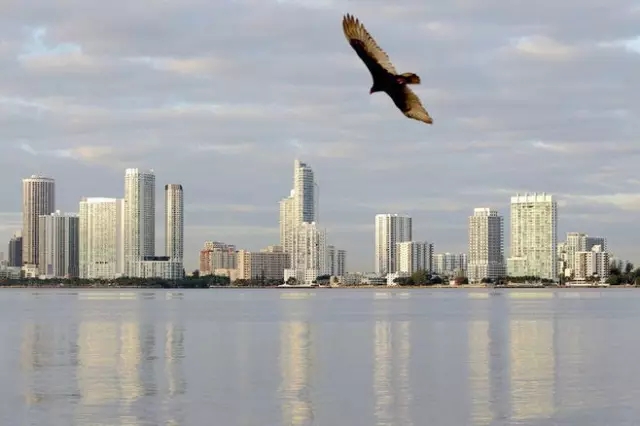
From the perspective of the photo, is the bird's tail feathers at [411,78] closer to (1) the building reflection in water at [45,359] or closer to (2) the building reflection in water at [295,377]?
(2) the building reflection in water at [295,377]

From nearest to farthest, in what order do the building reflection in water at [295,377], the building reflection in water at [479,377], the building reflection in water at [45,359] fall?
1. the building reflection in water at [295,377]
2. the building reflection in water at [479,377]
3. the building reflection in water at [45,359]

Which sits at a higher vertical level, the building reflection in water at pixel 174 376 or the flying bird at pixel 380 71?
the flying bird at pixel 380 71

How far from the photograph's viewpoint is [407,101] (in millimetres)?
11711

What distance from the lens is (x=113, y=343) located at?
208ft

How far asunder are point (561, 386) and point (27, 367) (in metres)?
22.8

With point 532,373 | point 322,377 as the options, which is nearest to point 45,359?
point 322,377

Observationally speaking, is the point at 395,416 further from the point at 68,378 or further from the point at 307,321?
the point at 307,321

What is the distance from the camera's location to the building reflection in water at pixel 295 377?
Result: 32900mm

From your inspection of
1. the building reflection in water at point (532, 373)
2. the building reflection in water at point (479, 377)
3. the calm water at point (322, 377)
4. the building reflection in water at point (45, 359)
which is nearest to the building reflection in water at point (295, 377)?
the calm water at point (322, 377)

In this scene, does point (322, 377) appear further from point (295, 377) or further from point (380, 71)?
point (380, 71)

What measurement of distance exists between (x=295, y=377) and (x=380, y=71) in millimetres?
32451

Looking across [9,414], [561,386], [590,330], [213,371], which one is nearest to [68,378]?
[213,371]

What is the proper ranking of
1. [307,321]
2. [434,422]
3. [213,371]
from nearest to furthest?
[434,422], [213,371], [307,321]

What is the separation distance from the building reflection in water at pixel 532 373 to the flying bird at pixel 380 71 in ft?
71.4
